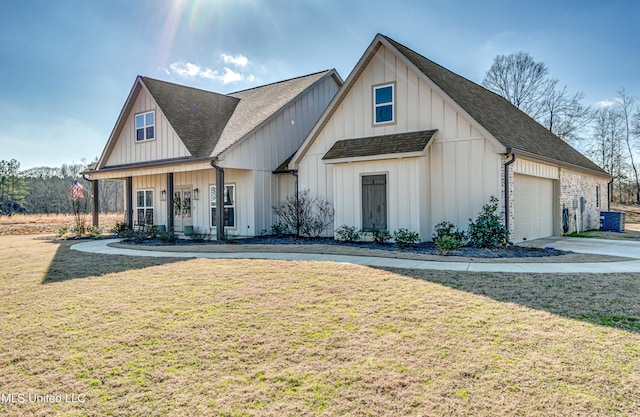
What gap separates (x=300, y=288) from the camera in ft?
23.0

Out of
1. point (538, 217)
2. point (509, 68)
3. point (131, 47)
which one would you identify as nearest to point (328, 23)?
point (131, 47)

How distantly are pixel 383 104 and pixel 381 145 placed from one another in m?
1.64

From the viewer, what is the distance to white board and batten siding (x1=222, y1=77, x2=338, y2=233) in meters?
16.7

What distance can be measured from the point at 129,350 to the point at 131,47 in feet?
49.4

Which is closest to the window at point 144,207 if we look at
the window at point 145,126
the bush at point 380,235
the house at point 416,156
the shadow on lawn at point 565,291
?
the window at point 145,126

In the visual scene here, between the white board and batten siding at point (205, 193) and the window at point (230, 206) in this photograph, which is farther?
the window at point (230, 206)

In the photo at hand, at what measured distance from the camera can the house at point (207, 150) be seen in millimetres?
17031

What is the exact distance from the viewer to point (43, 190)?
62094 mm

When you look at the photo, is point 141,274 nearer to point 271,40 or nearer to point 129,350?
point 129,350

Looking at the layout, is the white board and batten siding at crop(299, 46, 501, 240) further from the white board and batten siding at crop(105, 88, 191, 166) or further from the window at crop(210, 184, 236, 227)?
the white board and batten siding at crop(105, 88, 191, 166)

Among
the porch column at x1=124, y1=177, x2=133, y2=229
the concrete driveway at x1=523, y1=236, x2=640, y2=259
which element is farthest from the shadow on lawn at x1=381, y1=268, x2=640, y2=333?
the porch column at x1=124, y1=177, x2=133, y2=229

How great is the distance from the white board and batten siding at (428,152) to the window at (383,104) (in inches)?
6.3

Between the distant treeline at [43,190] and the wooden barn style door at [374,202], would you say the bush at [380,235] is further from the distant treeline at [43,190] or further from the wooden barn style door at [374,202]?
the distant treeline at [43,190]

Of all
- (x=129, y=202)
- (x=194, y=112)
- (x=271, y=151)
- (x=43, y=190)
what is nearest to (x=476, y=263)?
(x=271, y=151)
